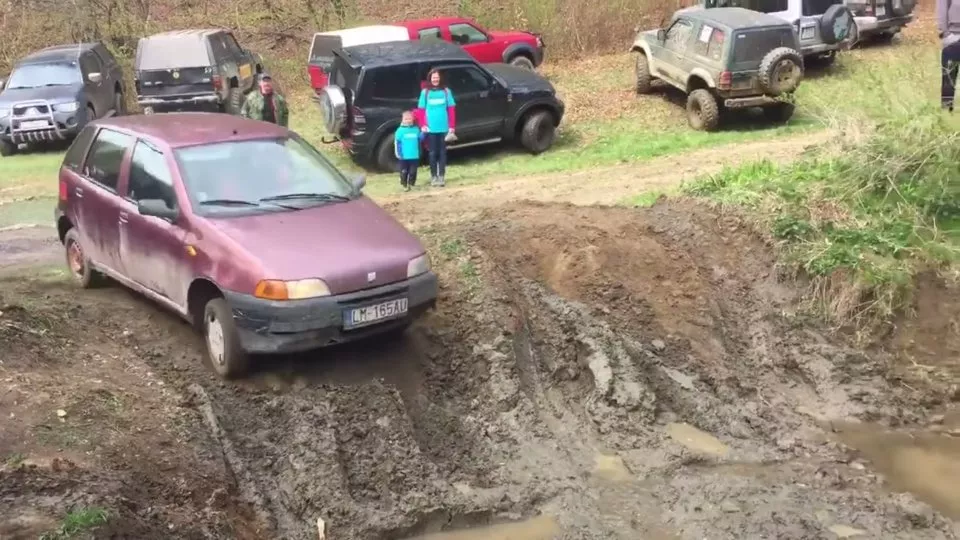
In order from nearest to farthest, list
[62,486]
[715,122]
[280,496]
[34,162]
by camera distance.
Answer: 1. [62,486]
2. [280,496]
3. [715,122]
4. [34,162]

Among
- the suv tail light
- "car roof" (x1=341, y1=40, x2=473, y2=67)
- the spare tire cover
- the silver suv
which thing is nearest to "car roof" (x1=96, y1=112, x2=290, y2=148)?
"car roof" (x1=341, y1=40, x2=473, y2=67)

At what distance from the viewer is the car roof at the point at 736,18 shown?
1529 cm

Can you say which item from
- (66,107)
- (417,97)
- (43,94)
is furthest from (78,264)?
(43,94)

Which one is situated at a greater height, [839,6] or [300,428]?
[839,6]

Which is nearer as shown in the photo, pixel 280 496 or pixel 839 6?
pixel 280 496

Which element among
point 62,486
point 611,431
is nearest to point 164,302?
point 62,486

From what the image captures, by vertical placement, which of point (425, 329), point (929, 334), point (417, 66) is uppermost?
point (417, 66)

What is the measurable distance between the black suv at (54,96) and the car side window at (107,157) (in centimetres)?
913

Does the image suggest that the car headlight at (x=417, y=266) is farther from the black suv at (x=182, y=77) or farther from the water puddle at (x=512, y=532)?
the black suv at (x=182, y=77)

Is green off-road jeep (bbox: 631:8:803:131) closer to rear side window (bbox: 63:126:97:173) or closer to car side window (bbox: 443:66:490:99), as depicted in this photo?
car side window (bbox: 443:66:490:99)

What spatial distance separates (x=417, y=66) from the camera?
47.2 ft

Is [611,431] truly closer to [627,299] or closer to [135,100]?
[627,299]

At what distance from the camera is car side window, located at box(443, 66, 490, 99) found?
1454 centimetres

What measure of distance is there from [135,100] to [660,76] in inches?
438
